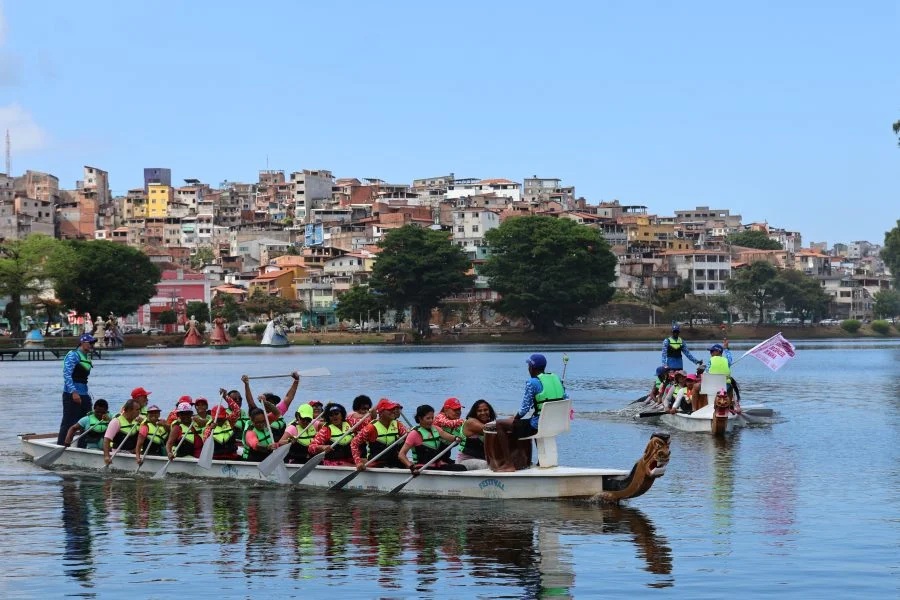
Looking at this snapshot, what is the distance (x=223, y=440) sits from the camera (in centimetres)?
2425

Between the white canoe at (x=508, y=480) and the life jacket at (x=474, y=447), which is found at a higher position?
the life jacket at (x=474, y=447)

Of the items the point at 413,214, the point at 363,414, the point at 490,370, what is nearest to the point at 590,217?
the point at 413,214

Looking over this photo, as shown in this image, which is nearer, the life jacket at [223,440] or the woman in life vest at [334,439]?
the woman in life vest at [334,439]

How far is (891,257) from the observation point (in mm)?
128500

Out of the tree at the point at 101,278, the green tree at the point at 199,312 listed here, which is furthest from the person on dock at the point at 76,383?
the green tree at the point at 199,312

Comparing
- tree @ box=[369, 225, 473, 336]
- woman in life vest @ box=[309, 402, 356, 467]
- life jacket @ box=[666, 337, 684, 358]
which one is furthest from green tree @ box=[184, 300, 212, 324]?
woman in life vest @ box=[309, 402, 356, 467]

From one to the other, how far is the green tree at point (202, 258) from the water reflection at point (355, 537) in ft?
561

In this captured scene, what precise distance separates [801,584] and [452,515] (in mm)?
5897

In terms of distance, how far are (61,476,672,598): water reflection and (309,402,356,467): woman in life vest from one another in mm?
662

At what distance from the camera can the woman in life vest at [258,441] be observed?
23781 millimetres

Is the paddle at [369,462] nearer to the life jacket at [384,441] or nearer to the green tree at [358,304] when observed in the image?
the life jacket at [384,441]

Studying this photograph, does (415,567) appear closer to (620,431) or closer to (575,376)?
(620,431)

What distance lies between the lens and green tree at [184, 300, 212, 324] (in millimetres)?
145625

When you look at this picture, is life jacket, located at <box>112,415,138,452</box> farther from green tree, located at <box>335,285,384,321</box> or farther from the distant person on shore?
green tree, located at <box>335,285,384,321</box>
